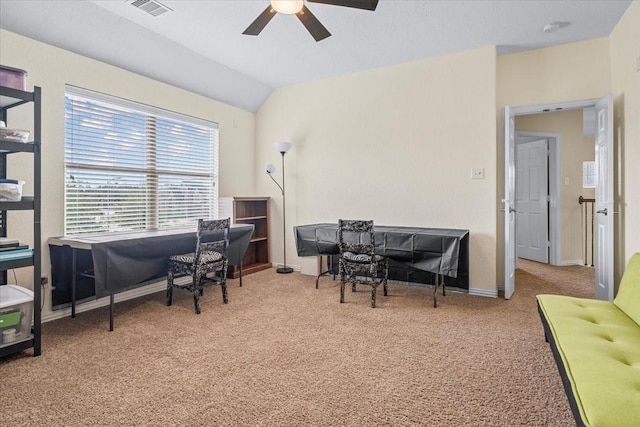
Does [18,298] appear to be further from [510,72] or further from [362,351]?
[510,72]

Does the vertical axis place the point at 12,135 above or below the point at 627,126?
below

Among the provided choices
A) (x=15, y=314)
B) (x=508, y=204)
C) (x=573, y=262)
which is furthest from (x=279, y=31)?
(x=573, y=262)

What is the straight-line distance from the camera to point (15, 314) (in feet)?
7.43

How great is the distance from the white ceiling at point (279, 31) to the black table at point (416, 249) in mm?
2019

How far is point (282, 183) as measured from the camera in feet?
16.8

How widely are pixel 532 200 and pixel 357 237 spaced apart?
3752mm

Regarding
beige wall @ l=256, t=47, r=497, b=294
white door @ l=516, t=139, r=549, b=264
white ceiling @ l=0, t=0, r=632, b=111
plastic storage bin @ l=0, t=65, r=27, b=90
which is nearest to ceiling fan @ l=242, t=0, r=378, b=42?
white ceiling @ l=0, t=0, r=632, b=111

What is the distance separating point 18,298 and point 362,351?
2346 mm

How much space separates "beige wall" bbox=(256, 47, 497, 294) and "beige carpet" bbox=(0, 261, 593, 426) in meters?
1.18

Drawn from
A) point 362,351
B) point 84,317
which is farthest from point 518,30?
point 84,317

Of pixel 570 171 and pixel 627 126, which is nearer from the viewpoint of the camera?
pixel 627 126

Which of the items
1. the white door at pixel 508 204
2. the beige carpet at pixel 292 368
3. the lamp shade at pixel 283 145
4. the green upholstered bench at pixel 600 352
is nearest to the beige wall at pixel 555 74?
the white door at pixel 508 204

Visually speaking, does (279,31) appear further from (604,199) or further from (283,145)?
(604,199)

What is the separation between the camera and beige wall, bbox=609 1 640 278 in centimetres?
279
